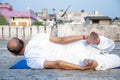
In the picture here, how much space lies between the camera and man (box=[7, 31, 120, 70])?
4.15m

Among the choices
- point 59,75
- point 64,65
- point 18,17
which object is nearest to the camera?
point 59,75

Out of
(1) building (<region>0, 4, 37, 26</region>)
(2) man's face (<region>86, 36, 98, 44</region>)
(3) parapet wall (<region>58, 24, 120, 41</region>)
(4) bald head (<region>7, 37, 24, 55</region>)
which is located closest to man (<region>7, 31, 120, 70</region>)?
(4) bald head (<region>7, 37, 24, 55</region>)

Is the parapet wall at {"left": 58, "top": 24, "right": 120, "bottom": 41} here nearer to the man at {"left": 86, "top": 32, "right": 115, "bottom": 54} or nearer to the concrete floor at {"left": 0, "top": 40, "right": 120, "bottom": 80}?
the man at {"left": 86, "top": 32, "right": 115, "bottom": 54}

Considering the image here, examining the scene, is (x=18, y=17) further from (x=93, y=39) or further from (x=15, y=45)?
(x=93, y=39)

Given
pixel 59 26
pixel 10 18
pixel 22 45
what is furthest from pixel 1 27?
pixel 10 18

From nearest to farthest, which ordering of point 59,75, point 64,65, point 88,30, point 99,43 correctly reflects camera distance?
point 59,75, point 64,65, point 99,43, point 88,30

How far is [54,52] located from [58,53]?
6cm

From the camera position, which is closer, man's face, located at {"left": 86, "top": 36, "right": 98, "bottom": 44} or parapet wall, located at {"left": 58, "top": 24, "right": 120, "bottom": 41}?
man's face, located at {"left": 86, "top": 36, "right": 98, "bottom": 44}

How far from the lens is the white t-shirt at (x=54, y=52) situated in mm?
4176

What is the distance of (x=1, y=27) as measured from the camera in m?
19.8

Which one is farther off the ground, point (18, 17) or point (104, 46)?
point (18, 17)

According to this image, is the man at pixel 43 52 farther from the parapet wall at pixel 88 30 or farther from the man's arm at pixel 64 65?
the parapet wall at pixel 88 30

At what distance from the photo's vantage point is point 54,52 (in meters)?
4.30

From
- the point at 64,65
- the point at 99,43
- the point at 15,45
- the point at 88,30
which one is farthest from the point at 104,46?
the point at 88,30
